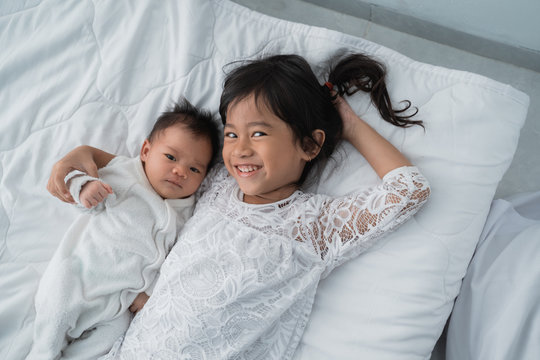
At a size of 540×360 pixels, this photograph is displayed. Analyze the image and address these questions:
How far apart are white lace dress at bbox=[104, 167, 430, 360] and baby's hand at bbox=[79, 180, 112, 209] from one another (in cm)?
19

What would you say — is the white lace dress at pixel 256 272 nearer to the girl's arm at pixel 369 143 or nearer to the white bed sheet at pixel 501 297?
the girl's arm at pixel 369 143

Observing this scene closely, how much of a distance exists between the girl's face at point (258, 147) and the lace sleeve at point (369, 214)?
0.46 ft

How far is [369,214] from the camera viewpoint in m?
0.80

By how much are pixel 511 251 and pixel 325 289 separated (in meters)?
0.40

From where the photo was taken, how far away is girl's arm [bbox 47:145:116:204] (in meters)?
0.85

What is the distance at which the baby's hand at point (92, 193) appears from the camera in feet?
2.66

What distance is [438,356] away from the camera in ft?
3.14

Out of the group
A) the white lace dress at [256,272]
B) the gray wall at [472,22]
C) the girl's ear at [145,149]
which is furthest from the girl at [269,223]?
the gray wall at [472,22]

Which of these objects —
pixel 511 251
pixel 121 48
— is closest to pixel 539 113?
pixel 511 251

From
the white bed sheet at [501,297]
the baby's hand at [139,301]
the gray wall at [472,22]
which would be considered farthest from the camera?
the gray wall at [472,22]

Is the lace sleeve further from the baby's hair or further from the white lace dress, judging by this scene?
the baby's hair

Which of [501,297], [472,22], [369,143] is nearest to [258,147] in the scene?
[369,143]

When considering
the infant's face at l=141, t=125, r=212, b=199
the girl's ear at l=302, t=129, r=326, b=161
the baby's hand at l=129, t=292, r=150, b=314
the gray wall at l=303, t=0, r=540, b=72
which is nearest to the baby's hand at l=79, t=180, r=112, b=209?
the infant's face at l=141, t=125, r=212, b=199

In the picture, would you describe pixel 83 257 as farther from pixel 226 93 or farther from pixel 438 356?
pixel 438 356
